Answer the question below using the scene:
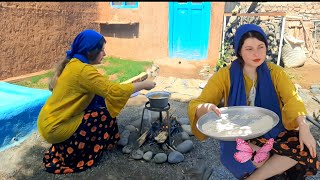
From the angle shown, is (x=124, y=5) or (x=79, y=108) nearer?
(x=79, y=108)

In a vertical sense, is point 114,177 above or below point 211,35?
below

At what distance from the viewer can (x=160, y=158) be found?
126 inches

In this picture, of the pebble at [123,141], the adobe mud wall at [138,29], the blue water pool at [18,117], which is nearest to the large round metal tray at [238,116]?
the pebble at [123,141]

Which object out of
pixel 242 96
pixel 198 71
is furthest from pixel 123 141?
pixel 198 71

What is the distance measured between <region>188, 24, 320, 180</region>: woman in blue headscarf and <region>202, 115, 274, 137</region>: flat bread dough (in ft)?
0.34

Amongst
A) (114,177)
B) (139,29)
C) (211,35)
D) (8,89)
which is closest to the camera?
(114,177)

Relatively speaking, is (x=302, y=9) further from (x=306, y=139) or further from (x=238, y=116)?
(x=306, y=139)

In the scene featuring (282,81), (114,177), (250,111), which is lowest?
(114,177)

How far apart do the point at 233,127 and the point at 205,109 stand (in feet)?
0.93

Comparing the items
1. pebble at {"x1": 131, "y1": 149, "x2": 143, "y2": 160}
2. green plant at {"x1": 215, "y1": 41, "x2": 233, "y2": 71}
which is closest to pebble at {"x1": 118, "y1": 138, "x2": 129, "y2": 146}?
pebble at {"x1": 131, "y1": 149, "x2": 143, "y2": 160}

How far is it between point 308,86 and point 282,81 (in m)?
5.30

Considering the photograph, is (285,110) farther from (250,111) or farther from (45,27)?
(45,27)

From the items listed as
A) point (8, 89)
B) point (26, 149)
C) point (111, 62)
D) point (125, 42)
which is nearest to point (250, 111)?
point (26, 149)

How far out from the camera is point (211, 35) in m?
8.93
